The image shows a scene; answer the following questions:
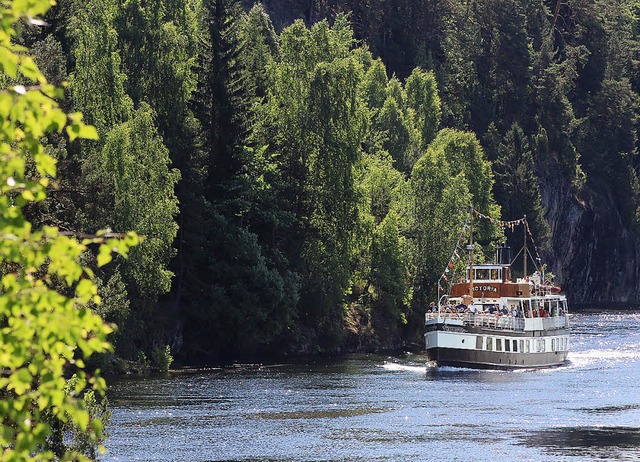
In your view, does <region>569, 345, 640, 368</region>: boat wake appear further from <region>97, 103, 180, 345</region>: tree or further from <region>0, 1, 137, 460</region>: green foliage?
<region>0, 1, 137, 460</region>: green foliage

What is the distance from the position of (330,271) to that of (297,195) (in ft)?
24.8

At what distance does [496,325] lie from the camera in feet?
295

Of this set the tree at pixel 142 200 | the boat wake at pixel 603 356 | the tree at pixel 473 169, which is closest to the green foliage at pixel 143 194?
the tree at pixel 142 200

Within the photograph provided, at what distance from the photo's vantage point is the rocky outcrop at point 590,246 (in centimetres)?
18075

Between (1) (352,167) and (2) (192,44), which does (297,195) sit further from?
(2) (192,44)

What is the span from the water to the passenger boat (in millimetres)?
1639

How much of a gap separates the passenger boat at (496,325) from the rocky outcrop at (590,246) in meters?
81.1

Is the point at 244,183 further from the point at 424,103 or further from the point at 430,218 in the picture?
the point at 424,103

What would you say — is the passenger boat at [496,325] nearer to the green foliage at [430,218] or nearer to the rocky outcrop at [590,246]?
the green foliage at [430,218]

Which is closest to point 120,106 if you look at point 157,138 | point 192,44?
point 157,138

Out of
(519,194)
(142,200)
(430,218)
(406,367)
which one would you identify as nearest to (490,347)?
(406,367)

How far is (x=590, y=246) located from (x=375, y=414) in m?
132

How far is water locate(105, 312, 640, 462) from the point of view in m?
50.7

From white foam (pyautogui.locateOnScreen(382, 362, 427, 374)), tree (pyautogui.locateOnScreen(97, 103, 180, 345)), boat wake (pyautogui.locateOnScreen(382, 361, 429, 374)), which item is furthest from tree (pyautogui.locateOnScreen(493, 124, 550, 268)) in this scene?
tree (pyautogui.locateOnScreen(97, 103, 180, 345))
